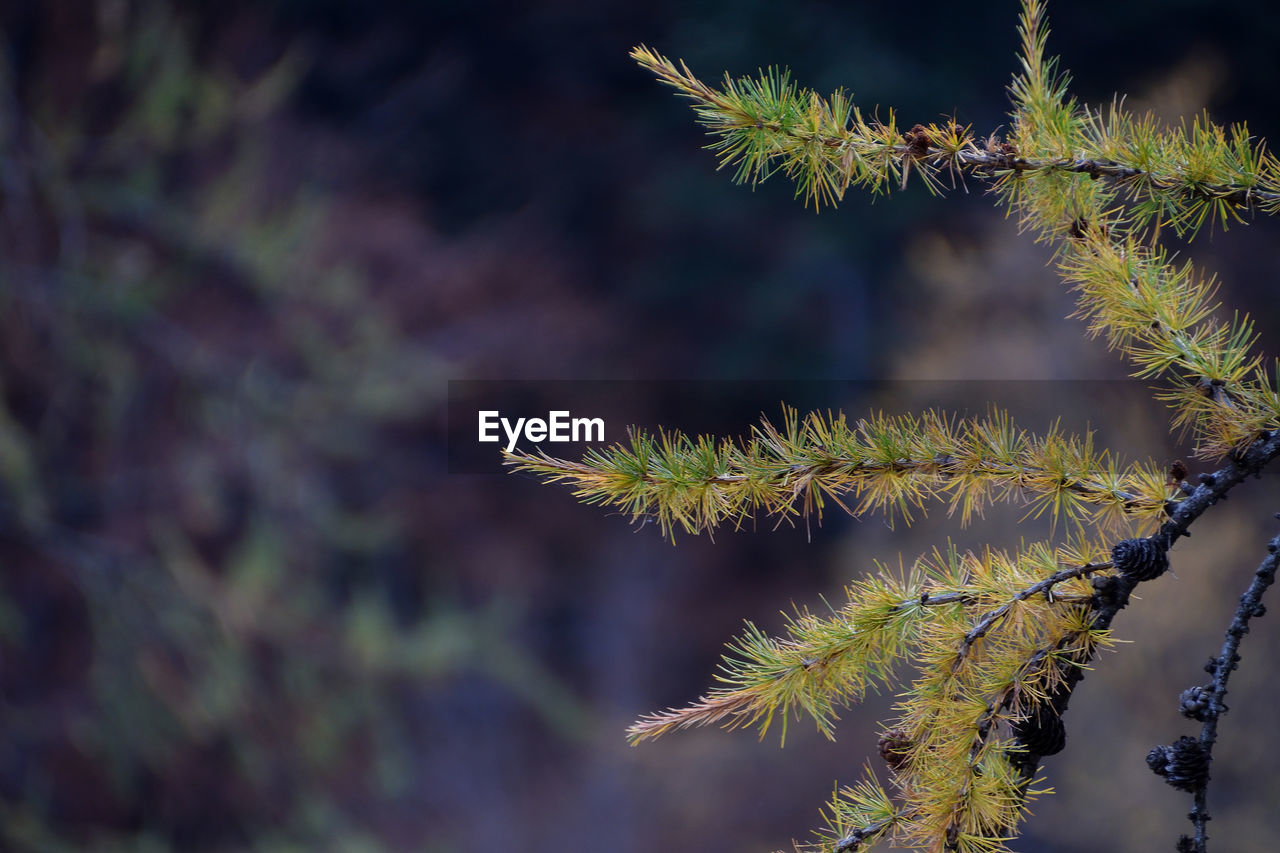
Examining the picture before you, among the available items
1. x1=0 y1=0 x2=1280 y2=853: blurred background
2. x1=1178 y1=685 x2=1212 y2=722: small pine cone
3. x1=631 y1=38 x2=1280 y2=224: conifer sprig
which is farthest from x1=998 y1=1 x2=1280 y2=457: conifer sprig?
x1=0 y1=0 x2=1280 y2=853: blurred background

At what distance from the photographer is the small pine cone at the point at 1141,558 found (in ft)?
1.16

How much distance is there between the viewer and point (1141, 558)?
1.16 feet

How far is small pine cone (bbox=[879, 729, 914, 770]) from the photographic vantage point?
0.37m

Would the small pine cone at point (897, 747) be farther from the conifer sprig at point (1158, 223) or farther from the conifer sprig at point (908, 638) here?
the conifer sprig at point (1158, 223)

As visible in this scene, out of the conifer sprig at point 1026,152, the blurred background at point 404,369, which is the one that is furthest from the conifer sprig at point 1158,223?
the blurred background at point 404,369

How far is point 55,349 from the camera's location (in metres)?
1.23

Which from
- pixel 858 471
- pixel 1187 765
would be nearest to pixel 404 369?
pixel 858 471

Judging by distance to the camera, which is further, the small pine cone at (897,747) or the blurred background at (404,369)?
the blurred background at (404,369)

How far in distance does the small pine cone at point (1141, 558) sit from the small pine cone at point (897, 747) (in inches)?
4.1

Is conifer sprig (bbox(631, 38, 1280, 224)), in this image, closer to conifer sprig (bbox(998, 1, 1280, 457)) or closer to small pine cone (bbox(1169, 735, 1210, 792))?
conifer sprig (bbox(998, 1, 1280, 457))

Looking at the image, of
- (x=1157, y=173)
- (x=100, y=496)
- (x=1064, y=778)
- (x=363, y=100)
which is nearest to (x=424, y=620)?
(x=100, y=496)

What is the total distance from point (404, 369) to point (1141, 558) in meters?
1.01

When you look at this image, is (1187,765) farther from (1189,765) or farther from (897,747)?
(897,747)

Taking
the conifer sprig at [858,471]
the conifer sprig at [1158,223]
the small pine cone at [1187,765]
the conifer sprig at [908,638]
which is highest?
the conifer sprig at [1158,223]
